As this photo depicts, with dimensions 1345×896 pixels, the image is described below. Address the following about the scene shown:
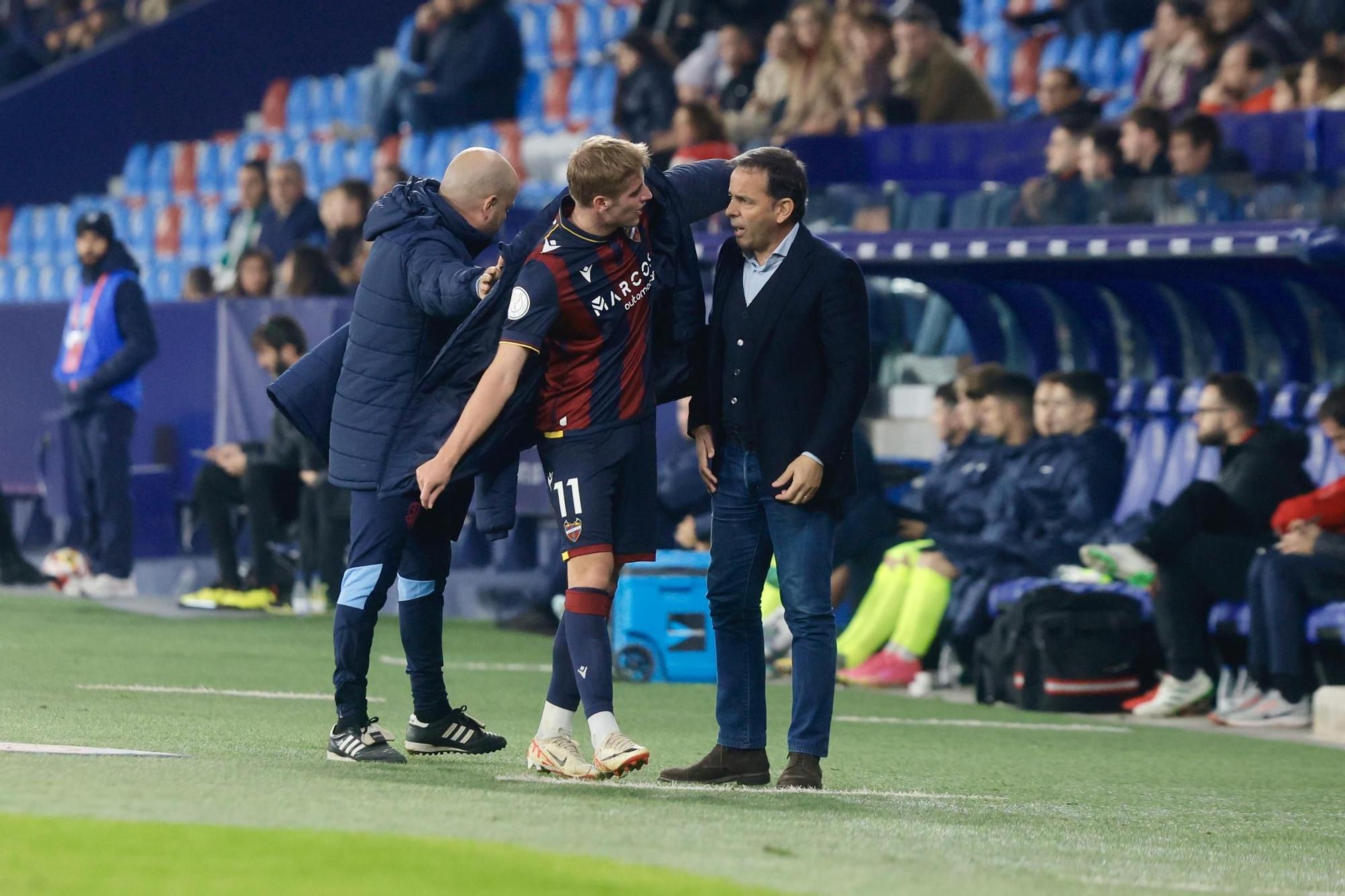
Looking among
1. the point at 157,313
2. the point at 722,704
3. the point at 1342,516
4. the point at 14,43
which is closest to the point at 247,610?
the point at 157,313

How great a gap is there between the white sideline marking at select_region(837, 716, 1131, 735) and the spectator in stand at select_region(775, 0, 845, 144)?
21.2 ft

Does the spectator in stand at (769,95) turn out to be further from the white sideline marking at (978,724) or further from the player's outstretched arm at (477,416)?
the player's outstretched arm at (477,416)

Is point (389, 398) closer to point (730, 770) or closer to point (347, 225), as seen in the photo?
point (730, 770)

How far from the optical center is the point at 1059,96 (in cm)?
1443

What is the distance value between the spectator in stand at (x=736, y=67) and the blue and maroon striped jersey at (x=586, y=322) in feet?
34.8

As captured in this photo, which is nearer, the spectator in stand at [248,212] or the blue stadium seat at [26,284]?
the spectator in stand at [248,212]

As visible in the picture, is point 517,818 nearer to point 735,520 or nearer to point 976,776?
point 735,520

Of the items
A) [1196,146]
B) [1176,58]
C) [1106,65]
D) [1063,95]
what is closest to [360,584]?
[1196,146]

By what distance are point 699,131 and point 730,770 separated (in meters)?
8.07

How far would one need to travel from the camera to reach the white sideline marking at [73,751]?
22.3ft

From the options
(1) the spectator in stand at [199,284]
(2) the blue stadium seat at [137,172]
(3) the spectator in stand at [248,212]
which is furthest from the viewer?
(2) the blue stadium seat at [137,172]

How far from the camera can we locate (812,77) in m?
16.0

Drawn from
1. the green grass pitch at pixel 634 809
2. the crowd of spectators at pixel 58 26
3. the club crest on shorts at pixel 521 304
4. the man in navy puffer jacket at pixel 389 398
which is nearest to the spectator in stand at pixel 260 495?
the green grass pitch at pixel 634 809

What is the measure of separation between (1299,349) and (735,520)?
6.09m
